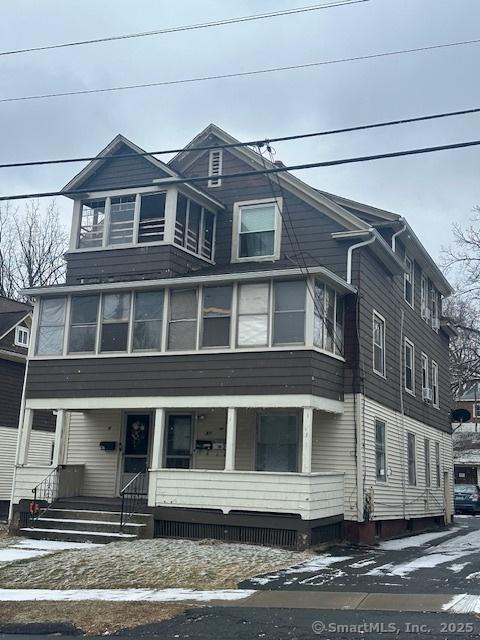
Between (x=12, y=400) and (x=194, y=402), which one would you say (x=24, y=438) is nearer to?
(x=194, y=402)

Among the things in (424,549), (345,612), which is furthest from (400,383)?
(345,612)

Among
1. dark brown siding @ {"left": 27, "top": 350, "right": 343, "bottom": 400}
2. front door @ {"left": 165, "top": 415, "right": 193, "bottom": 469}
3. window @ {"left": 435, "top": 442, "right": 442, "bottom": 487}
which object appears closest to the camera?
dark brown siding @ {"left": 27, "top": 350, "right": 343, "bottom": 400}

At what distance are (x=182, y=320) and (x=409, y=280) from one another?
9.12 m

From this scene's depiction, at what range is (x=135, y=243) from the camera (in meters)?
18.8

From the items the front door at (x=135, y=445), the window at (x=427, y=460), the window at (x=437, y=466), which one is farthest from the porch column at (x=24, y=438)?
the window at (x=437, y=466)

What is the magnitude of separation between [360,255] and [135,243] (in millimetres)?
5778

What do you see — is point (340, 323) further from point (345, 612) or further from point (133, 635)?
point (133, 635)

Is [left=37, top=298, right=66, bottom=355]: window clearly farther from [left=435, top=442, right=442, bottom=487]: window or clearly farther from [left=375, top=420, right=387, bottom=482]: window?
[left=435, top=442, right=442, bottom=487]: window

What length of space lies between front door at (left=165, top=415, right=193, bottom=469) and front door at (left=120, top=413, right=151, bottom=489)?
65 centimetres

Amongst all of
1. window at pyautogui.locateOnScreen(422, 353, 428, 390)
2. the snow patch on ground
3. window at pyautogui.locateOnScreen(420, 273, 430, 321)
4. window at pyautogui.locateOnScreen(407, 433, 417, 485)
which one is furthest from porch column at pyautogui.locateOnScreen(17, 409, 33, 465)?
window at pyautogui.locateOnScreen(420, 273, 430, 321)

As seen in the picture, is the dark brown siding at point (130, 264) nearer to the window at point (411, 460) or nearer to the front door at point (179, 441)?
the front door at point (179, 441)

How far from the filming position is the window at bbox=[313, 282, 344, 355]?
16.4 m

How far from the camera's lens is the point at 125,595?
9828 mm

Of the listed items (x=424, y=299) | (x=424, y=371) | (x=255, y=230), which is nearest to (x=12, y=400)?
(x=255, y=230)
